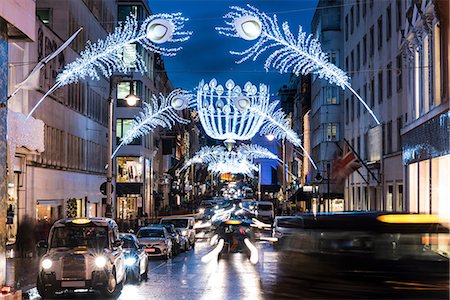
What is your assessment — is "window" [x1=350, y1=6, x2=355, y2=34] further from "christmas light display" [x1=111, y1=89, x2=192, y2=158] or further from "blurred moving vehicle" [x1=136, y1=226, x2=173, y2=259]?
"blurred moving vehicle" [x1=136, y1=226, x2=173, y2=259]

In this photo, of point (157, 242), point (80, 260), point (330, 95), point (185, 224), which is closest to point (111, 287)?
point (80, 260)

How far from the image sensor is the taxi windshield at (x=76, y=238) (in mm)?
19047

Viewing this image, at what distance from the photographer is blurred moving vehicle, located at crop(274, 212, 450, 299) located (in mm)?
9109

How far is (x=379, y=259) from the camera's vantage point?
9.48 meters

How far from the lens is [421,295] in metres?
8.98

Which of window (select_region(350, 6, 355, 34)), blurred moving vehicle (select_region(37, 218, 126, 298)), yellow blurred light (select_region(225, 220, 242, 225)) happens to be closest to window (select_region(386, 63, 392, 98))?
window (select_region(350, 6, 355, 34))

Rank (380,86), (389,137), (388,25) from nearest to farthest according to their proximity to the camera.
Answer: (388,25), (389,137), (380,86)

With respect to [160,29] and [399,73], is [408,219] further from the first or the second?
[399,73]

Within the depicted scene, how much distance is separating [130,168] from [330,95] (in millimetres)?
22443

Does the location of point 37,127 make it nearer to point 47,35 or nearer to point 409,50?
point 47,35

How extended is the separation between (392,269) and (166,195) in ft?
317

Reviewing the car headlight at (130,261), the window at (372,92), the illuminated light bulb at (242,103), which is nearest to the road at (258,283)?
the car headlight at (130,261)

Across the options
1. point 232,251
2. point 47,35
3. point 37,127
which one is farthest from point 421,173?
point 47,35

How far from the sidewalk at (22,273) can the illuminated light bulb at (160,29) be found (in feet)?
28.2
